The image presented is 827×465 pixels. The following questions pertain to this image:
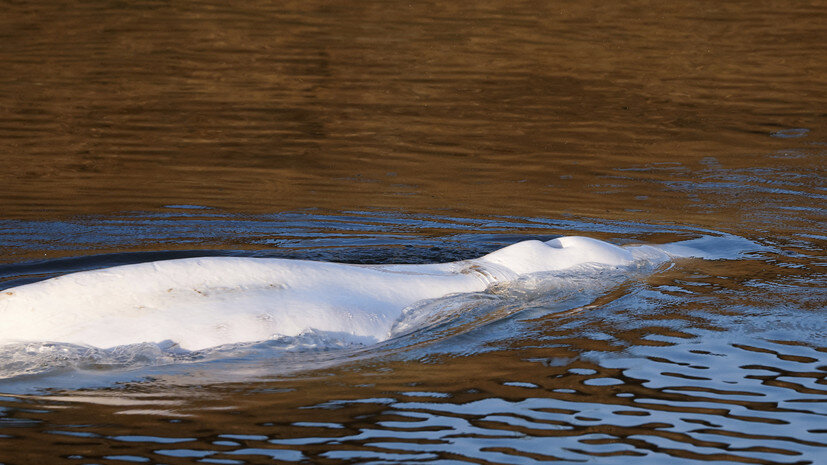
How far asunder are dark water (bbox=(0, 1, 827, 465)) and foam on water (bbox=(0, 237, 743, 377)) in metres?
0.06

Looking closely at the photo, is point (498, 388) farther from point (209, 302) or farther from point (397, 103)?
point (397, 103)

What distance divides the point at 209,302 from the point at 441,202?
5214mm

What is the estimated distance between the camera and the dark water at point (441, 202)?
5.82 meters

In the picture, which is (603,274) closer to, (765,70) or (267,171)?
(267,171)

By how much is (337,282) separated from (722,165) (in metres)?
7.48

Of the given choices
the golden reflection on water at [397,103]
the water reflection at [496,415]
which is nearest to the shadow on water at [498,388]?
the water reflection at [496,415]

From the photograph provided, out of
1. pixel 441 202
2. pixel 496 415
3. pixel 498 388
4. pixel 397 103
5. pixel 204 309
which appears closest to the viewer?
pixel 496 415

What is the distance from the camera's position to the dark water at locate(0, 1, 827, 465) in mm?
5824

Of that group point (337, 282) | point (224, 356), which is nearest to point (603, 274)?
point (337, 282)

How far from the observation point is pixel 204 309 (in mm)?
6633

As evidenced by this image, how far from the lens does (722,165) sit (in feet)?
44.5

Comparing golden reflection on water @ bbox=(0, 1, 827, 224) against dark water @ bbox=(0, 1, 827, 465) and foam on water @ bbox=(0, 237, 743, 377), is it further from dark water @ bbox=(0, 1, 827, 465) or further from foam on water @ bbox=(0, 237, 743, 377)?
foam on water @ bbox=(0, 237, 743, 377)

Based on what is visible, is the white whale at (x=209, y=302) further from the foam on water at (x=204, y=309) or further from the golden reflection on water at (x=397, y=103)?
the golden reflection on water at (x=397, y=103)

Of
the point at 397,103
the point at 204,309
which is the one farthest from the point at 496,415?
the point at 397,103
